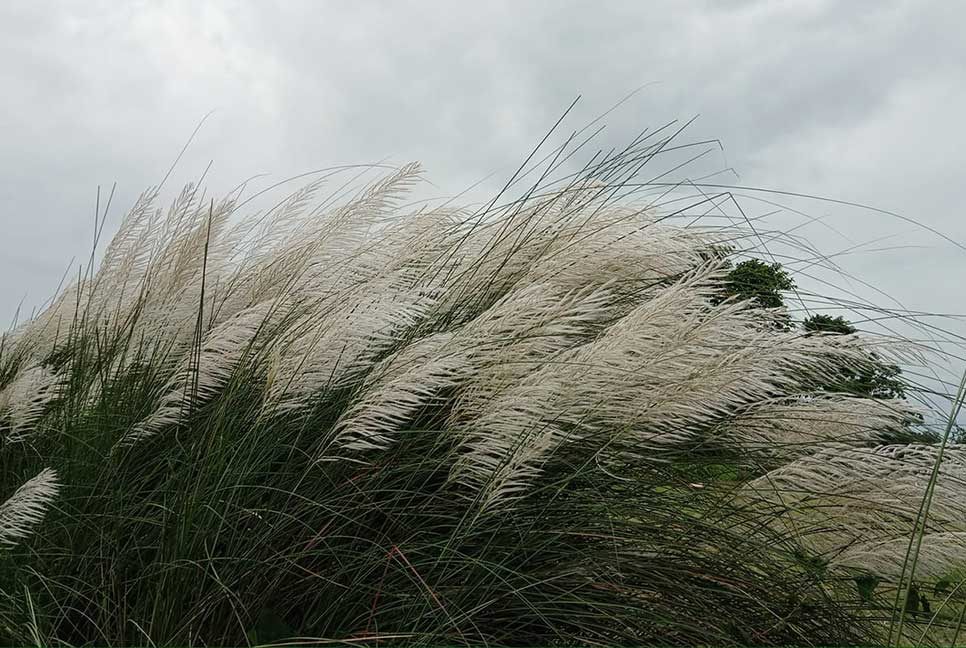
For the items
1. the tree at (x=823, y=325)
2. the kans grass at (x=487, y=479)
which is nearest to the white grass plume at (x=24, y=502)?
the kans grass at (x=487, y=479)

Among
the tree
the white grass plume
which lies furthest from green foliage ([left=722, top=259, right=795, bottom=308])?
the white grass plume

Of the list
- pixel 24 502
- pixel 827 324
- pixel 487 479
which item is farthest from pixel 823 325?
pixel 24 502

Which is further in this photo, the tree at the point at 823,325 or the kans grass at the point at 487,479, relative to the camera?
the tree at the point at 823,325

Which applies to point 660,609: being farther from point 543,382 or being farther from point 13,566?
point 13,566

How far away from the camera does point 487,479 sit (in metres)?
1.88

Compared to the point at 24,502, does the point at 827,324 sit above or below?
above

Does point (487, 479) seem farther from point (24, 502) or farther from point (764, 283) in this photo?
point (764, 283)

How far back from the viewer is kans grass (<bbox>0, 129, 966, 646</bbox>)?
6.14 feet

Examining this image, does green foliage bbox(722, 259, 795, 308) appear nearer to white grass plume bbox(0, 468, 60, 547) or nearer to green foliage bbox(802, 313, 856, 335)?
green foliage bbox(802, 313, 856, 335)

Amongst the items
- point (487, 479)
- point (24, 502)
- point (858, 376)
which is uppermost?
point (858, 376)

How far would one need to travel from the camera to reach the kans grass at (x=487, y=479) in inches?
73.7

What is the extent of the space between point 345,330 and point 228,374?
0.52 m

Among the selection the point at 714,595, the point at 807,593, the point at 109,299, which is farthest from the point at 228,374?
the point at 807,593

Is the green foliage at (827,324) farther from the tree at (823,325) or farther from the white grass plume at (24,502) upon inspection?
the white grass plume at (24,502)
